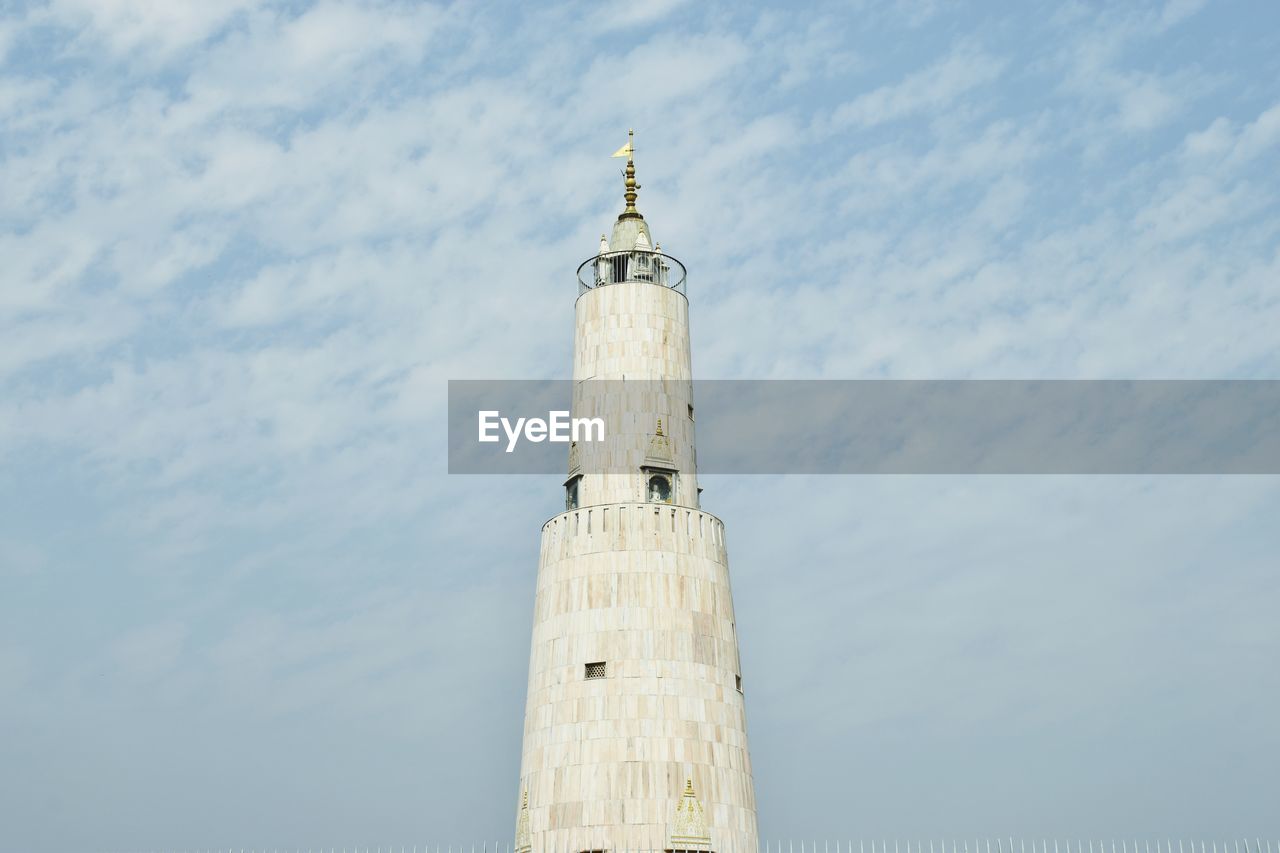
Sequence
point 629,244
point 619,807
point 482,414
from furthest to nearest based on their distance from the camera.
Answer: point 629,244, point 482,414, point 619,807

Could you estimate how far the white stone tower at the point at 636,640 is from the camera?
66.1 meters

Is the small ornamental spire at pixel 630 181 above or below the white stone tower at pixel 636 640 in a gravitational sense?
above

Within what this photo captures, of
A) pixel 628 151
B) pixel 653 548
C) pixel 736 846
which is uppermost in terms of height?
pixel 628 151

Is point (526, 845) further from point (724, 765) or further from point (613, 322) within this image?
point (613, 322)

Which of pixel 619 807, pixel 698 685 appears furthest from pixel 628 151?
pixel 619 807

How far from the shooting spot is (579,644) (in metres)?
68.7

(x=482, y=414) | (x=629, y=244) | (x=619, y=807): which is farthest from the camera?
(x=629, y=244)

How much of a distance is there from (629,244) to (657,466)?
11973 mm

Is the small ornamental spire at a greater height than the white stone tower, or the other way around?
the small ornamental spire

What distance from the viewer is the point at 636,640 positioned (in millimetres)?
68000

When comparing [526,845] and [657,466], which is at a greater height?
[657,466]

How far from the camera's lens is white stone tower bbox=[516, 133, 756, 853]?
66125mm

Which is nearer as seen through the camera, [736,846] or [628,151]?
[736,846]

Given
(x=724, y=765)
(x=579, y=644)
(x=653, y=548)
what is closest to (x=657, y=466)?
(x=653, y=548)
